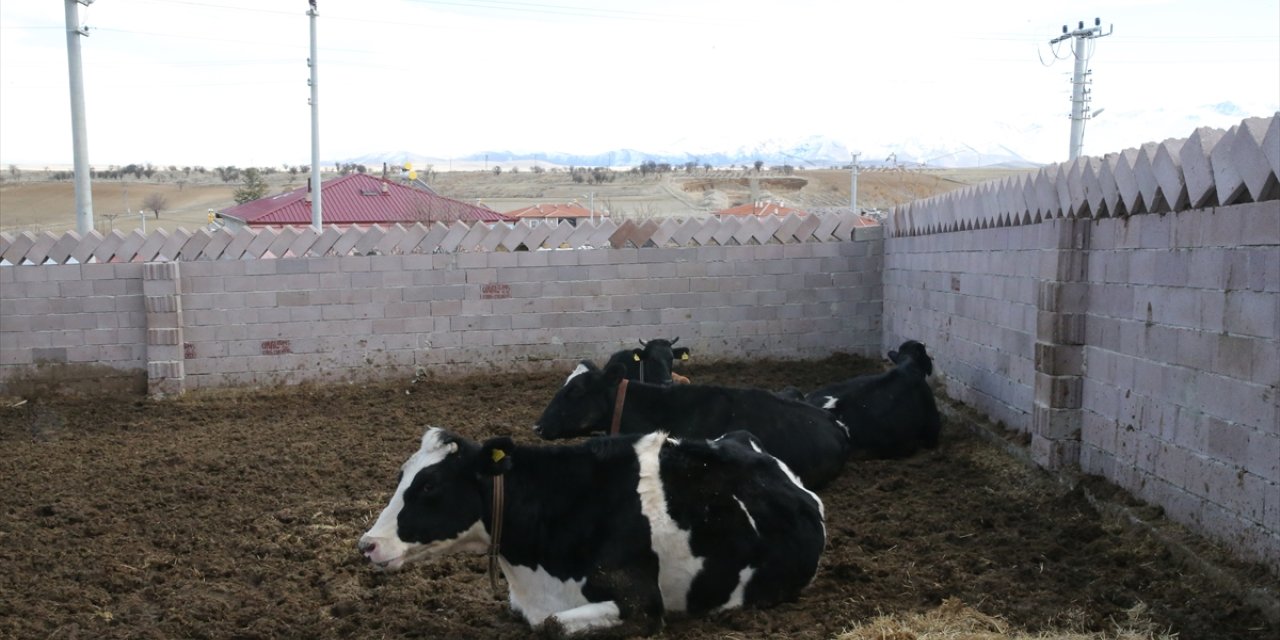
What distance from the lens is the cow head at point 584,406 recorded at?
24.5 feet

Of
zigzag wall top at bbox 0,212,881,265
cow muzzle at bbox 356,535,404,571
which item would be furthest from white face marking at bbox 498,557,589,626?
zigzag wall top at bbox 0,212,881,265

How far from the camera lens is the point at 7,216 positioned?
72750 millimetres

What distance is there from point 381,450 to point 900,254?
613 cm

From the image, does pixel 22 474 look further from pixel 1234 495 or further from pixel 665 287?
pixel 1234 495

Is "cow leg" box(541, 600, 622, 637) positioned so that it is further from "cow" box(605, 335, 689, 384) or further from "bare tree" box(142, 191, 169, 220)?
"bare tree" box(142, 191, 169, 220)

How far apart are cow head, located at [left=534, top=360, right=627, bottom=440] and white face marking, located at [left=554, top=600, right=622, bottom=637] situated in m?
3.26

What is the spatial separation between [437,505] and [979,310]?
18.7 ft

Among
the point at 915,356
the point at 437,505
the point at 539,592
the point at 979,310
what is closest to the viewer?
the point at 437,505

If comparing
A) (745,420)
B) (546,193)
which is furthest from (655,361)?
(546,193)

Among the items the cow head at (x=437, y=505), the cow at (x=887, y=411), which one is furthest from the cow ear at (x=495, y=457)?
the cow at (x=887, y=411)

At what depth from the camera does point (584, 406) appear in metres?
7.47

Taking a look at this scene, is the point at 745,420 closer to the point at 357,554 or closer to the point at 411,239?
the point at 357,554

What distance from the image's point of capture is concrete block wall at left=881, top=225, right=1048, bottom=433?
7512 mm

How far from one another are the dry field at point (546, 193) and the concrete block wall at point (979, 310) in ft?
169
